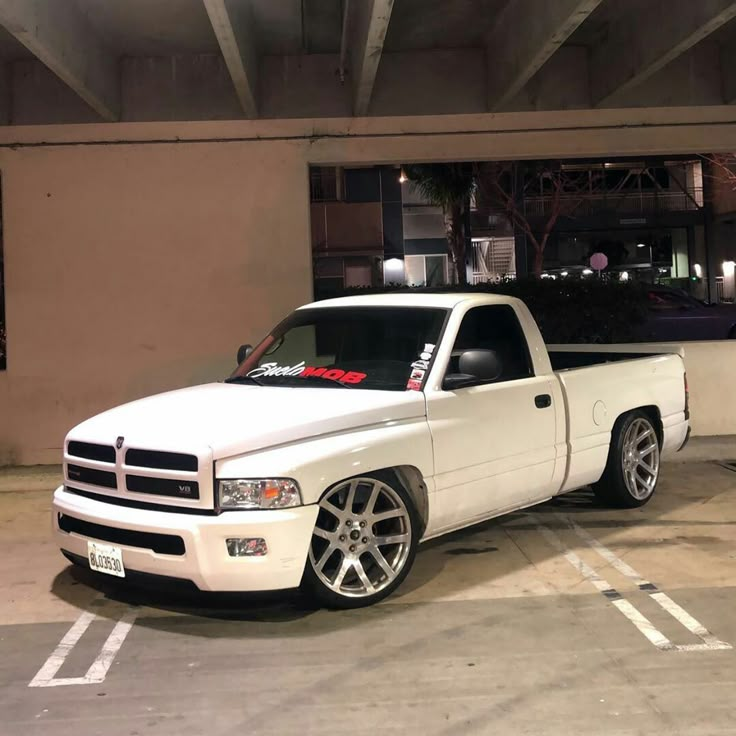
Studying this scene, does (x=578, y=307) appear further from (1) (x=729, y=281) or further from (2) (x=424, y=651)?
(1) (x=729, y=281)

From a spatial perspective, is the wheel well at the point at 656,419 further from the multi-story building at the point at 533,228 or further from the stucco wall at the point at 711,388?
the multi-story building at the point at 533,228

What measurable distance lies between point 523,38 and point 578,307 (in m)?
3.48

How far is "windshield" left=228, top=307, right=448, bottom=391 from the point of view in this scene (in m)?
5.29

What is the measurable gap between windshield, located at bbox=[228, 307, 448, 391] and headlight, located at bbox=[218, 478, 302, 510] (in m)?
1.12

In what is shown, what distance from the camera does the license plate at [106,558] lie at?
447 cm

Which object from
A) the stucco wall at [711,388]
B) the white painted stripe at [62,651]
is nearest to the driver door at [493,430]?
the white painted stripe at [62,651]

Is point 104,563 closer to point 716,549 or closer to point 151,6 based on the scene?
point 716,549

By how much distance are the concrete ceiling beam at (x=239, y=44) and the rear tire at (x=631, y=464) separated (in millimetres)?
4823

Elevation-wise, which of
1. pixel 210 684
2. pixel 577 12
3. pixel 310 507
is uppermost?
pixel 577 12

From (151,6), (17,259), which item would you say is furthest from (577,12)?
(17,259)

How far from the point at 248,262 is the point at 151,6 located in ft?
9.39

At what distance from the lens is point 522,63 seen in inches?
333

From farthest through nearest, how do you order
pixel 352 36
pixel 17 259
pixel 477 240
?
1. pixel 477 240
2. pixel 17 259
3. pixel 352 36

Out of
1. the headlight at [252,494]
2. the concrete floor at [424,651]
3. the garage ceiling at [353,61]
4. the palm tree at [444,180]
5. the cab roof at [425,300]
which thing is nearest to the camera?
the concrete floor at [424,651]
